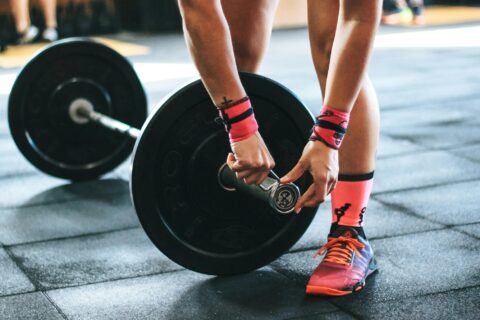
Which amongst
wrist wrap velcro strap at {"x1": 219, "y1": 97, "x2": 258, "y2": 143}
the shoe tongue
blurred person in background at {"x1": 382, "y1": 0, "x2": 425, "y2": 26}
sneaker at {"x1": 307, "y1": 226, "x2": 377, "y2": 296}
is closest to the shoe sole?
sneaker at {"x1": 307, "y1": 226, "x2": 377, "y2": 296}

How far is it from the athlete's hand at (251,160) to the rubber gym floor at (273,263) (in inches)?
11.9

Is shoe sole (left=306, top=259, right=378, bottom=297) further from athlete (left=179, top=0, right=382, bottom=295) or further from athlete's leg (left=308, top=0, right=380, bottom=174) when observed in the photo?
athlete's leg (left=308, top=0, right=380, bottom=174)

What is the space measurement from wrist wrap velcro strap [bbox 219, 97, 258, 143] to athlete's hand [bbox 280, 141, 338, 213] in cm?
10

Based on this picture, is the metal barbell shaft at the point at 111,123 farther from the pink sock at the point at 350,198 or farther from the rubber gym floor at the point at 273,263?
the pink sock at the point at 350,198

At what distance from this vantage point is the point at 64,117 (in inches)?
97.0

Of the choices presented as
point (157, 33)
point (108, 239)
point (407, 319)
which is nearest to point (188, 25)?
point (407, 319)

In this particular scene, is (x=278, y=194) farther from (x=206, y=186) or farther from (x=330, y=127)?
(x=206, y=186)

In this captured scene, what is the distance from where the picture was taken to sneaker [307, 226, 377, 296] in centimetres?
156


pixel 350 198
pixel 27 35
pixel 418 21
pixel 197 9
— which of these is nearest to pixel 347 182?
pixel 350 198

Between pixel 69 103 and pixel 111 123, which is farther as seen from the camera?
pixel 69 103

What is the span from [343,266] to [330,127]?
356 millimetres

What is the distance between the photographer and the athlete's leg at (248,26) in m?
1.63

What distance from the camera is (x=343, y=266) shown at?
160cm

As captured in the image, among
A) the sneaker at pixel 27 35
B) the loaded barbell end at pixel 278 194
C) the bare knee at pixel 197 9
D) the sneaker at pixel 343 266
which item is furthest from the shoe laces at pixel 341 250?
the sneaker at pixel 27 35
